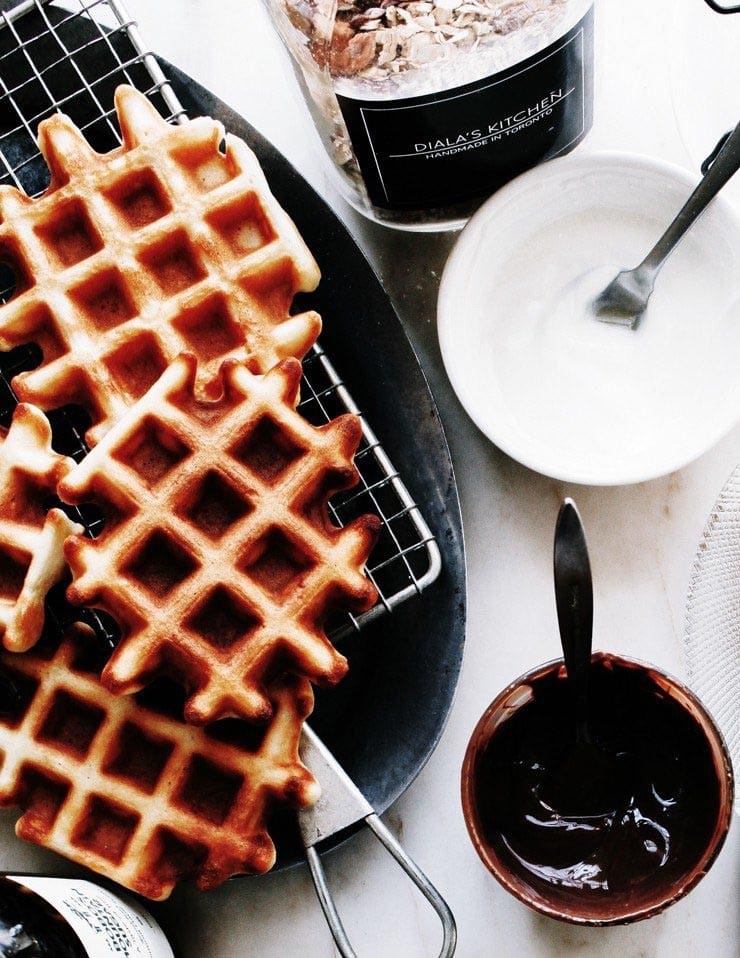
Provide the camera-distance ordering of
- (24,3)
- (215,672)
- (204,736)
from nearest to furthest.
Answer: (215,672) → (204,736) → (24,3)

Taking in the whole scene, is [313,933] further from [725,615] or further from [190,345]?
[190,345]

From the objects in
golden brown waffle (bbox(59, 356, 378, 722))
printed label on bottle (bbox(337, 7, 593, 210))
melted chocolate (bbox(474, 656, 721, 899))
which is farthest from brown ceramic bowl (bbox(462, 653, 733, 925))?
printed label on bottle (bbox(337, 7, 593, 210))

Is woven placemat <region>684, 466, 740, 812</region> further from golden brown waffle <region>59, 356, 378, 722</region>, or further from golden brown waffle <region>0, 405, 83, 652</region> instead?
golden brown waffle <region>0, 405, 83, 652</region>

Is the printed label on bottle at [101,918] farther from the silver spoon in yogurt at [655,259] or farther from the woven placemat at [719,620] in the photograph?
the silver spoon in yogurt at [655,259]

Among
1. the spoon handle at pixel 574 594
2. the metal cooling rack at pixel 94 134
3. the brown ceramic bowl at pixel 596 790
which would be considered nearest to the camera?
the spoon handle at pixel 574 594

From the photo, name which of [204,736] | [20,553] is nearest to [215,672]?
[204,736]

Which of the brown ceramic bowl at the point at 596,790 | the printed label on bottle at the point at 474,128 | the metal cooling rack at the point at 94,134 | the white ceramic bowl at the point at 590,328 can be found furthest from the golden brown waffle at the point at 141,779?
the printed label on bottle at the point at 474,128
